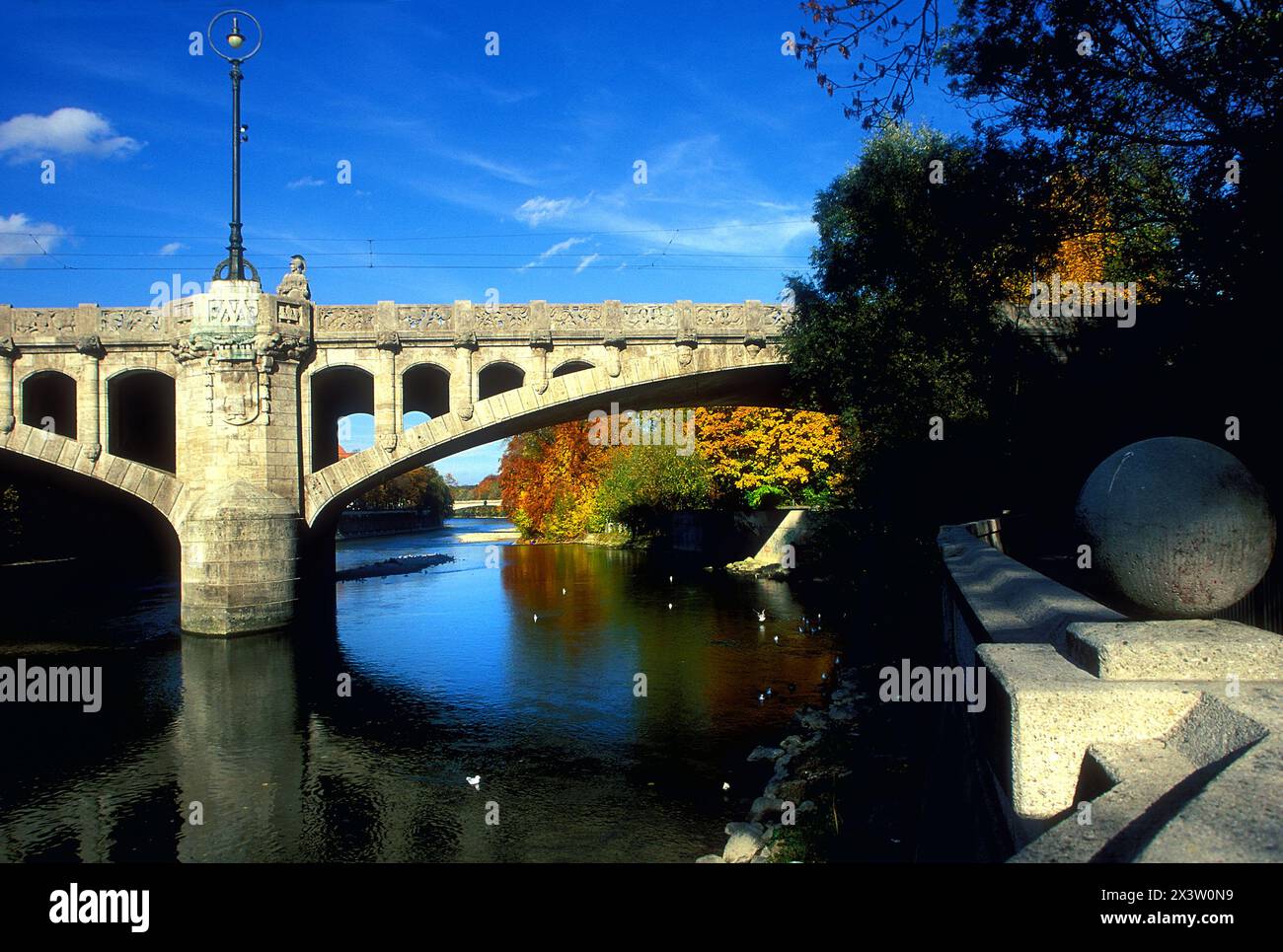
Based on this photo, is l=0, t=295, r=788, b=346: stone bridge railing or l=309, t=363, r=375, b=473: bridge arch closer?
l=0, t=295, r=788, b=346: stone bridge railing

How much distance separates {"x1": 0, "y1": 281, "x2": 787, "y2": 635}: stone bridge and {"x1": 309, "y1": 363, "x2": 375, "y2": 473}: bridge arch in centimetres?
54

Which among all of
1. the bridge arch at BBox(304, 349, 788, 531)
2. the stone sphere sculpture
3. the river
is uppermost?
the bridge arch at BBox(304, 349, 788, 531)

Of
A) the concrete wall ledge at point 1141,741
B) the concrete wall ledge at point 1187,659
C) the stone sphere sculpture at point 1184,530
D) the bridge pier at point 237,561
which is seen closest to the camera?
the concrete wall ledge at point 1141,741

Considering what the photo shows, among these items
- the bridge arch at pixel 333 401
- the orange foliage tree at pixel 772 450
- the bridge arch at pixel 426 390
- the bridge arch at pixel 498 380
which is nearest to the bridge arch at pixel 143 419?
the bridge arch at pixel 333 401

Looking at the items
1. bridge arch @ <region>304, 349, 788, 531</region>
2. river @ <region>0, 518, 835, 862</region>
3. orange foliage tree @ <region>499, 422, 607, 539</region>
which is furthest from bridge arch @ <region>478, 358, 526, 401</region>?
orange foliage tree @ <region>499, 422, 607, 539</region>

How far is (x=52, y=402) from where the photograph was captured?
1129 inches

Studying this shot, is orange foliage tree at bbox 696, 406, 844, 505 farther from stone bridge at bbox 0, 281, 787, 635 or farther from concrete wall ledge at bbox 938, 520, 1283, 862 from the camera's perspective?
concrete wall ledge at bbox 938, 520, 1283, 862

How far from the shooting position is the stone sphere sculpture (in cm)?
395

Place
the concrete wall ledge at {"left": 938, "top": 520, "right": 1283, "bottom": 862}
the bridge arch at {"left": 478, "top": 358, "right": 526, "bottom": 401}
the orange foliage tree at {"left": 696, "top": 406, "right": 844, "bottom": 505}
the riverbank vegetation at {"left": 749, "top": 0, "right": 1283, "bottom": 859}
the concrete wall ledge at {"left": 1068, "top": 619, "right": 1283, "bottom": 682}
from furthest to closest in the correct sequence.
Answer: the orange foliage tree at {"left": 696, "top": 406, "right": 844, "bottom": 505}
the bridge arch at {"left": 478, "top": 358, "right": 526, "bottom": 401}
the riverbank vegetation at {"left": 749, "top": 0, "right": 1283, "bottom": 859}
the concrete wall ledge at {"left": 1068, "top": 619, "right": 1283, "bottom": 682}
the concrete wall ledge at {"left": 938, "top": 520, "right": 1283, "bottom": 862}

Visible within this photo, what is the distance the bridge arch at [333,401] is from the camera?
82.4ft

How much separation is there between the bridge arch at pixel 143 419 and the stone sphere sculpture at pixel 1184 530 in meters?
25.9

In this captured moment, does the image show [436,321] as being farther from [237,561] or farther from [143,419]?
[143,419]

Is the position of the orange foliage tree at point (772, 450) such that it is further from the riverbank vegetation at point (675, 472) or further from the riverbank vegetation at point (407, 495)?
the riverbank vegetation at point (407, 495)
